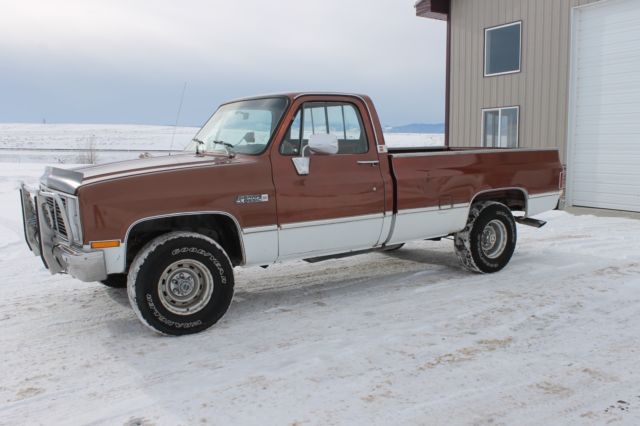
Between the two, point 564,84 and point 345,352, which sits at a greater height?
point 564,84

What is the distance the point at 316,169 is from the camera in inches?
217

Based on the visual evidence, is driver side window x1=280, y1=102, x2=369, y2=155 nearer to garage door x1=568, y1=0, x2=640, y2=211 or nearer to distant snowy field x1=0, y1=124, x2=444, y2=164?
distant snowy field x1=0, y1=124, x2=444, y2=164

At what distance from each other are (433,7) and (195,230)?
1303 centimetres

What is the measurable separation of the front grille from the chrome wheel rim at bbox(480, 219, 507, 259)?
15.6 feet

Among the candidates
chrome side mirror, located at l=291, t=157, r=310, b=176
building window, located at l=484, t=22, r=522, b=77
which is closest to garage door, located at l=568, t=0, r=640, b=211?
building window, located at l=484, t=22, r=522, b=77

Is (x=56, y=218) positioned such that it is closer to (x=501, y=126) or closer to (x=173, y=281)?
(x=173, y=281)

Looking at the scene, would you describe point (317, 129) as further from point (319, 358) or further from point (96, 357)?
point (96, 357)

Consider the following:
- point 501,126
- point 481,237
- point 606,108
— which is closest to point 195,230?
point 481,237

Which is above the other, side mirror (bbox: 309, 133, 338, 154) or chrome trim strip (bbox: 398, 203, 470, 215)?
side mirror (bbox: 309, 133, 338, 154)

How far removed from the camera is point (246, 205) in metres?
5.09

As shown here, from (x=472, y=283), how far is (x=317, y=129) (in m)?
2.55

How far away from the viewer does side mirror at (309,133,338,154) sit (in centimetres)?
530

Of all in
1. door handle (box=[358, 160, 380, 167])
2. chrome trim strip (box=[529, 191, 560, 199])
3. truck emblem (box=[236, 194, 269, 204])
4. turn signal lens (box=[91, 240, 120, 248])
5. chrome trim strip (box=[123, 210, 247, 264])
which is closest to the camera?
turn signal lens (box=[91, 240, 120, 248])

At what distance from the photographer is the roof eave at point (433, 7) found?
Result: 52.5 feet
